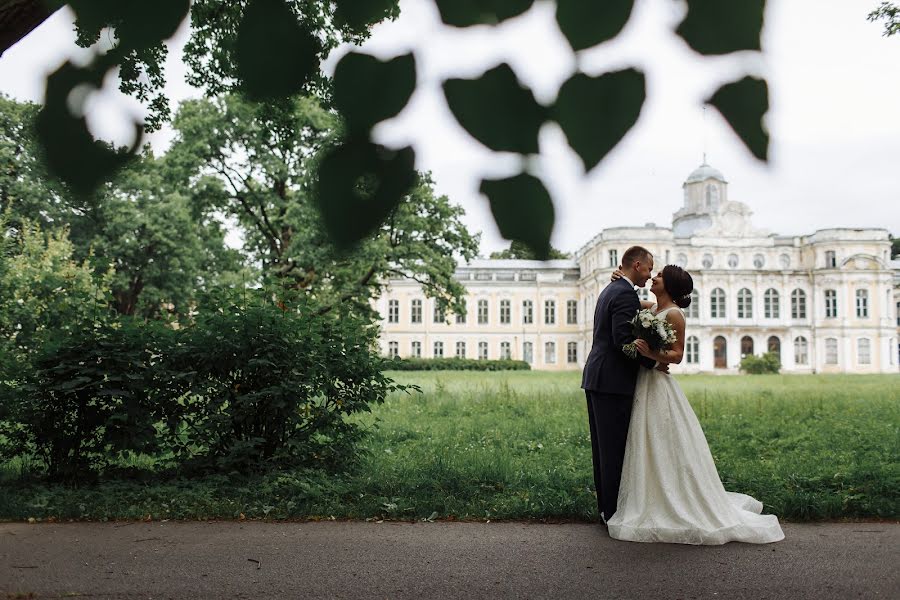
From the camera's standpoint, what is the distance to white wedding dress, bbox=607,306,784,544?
4.06 meters

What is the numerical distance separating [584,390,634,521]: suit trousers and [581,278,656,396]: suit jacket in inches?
2.7

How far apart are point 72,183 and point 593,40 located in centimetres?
53

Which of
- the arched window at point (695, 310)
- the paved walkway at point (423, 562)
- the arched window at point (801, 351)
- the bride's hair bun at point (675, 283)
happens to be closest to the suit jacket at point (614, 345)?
the bride's hair bun at point (675, 283)

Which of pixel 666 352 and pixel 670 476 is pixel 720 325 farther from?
pixel 666 352

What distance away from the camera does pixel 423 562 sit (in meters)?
3.73

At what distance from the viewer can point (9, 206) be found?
0.86 meters

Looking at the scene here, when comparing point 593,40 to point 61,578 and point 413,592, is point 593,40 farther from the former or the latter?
point 61,578

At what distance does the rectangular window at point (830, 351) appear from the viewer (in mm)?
43750

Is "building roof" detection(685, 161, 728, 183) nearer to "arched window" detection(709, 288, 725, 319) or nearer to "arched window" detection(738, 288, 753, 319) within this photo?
"arched window" detection(709, 288, 725, 319)

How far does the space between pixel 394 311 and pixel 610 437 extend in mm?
43089

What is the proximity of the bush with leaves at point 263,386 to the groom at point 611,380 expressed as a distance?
2069 mm

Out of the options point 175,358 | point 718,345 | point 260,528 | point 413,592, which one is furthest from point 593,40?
point 718,345

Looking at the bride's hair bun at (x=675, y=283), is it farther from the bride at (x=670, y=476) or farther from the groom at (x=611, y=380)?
the groom at (x=611, y=380)

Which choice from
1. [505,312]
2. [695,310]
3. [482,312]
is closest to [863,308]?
[695,310]
